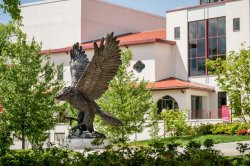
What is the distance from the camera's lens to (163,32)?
50.8m

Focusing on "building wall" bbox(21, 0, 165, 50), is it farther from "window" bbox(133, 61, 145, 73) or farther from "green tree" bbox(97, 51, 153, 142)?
"green tree" bbox(97, 51, 153, 142)

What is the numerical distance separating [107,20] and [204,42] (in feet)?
48.8

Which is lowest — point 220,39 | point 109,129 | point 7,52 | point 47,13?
point 109,129

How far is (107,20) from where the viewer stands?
5697 cm

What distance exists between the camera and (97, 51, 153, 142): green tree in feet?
100.0

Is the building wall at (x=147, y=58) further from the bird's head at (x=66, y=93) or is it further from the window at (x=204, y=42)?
the bird's head at (x=66, y=93)

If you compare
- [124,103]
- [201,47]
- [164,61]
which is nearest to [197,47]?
[201,47]

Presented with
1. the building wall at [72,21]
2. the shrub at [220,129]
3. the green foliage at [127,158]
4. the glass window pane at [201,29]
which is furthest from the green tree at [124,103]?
the building wall at [72,21]

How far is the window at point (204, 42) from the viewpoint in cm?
4444

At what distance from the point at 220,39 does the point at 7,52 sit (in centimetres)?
2268

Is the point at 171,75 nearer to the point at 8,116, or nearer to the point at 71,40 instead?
the point at 71,40

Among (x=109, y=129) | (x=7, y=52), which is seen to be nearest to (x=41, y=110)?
(x=7, y=52)

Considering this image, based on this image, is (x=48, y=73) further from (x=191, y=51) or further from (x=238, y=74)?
(x=191, y=51)

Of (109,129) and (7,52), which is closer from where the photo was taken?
(7,52)
